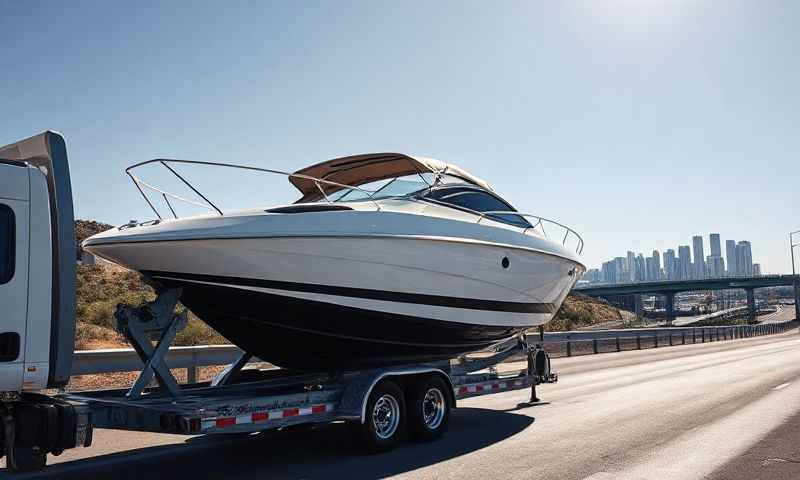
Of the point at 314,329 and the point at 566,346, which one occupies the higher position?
the point at 314,329

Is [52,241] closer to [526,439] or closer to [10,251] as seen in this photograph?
[10,251]

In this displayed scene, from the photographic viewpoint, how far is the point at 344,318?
7.21m

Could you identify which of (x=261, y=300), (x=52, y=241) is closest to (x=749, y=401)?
(x=261, y=300)

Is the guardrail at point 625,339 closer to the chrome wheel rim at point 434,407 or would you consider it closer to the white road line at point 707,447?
the white road line at point 707,447

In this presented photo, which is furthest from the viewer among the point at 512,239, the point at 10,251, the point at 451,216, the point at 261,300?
the point at 512,239

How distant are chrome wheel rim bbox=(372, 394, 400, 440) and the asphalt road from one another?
0.28m

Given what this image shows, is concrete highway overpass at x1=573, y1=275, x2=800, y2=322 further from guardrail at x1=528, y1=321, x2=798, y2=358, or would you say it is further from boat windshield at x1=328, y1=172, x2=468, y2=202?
boat windshield at x1=328, y1=172, x2=468, y2=202

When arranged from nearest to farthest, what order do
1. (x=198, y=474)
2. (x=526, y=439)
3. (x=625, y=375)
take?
(x=198, y=474)
(x=526, y=439)
(x=625, y=375)

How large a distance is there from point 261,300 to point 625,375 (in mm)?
10731

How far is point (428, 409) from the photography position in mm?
8039

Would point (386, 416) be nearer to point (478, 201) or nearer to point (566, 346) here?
point (478, 201)

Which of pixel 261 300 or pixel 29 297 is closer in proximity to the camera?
pixel 29 297

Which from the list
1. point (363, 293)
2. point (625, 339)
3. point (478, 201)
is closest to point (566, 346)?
point (625, 339)

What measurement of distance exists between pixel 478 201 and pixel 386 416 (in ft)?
10.6
